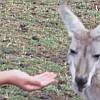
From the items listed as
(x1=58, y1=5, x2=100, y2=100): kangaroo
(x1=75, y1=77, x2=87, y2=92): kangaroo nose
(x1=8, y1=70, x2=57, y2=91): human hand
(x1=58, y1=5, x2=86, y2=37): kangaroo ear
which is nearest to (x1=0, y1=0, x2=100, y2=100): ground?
(x1=58, y1=5, x2=100, y2=100): kangaroo

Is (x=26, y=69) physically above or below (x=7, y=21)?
below

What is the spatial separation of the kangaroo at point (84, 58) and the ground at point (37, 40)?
0.86 m

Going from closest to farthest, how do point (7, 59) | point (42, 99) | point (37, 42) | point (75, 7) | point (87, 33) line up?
point (87, 33), point (42, 99), point (7, 59), point (37, 42), point (75, 7)

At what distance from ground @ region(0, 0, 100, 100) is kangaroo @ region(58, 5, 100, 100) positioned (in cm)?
86

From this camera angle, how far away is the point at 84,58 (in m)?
5.67

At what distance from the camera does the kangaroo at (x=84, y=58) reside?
555 centimetres

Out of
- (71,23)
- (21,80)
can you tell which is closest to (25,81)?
(21,80)

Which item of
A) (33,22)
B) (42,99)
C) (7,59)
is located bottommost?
(42,99)

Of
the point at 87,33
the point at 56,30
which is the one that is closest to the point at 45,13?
the point at 56,30

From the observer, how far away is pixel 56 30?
9.17 meters

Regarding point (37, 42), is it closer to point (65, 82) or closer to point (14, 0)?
point (65, 82)

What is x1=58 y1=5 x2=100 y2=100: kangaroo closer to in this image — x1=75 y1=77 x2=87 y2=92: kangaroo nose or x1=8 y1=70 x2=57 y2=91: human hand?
x1=75 y1=77 x2=87 y2=92: kangaroo nose

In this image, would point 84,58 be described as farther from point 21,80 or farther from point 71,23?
point 21,80

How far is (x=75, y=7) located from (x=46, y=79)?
5.47 m
